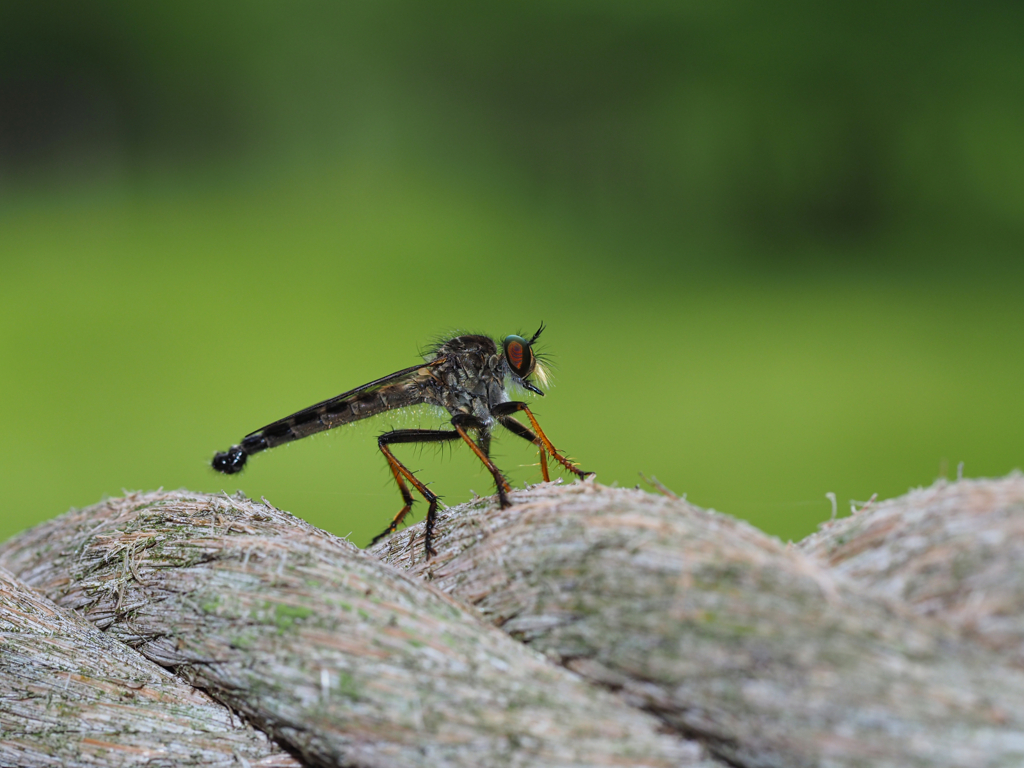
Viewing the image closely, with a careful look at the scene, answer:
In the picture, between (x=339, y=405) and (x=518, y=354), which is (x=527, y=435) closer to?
(x=518, y=354)

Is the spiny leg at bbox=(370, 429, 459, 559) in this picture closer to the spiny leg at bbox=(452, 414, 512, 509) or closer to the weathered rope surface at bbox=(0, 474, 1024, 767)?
the spiny leg at bbox=(452, 414, 512, 509)

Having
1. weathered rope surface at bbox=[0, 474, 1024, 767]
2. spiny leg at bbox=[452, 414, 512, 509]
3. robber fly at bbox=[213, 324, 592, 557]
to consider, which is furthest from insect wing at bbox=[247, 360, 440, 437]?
weathered rope surface at bbox=[0, 474, 1024, 767]

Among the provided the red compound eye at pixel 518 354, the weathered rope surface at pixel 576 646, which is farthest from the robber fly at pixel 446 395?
the weathered rope surface at pixel 576 646

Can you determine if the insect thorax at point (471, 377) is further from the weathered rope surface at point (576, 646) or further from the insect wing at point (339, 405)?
the weathered rope surface at point (576, 646)

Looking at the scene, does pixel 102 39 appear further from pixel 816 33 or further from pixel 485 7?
pixel 816 33

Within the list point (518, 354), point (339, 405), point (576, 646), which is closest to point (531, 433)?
point (518, 354)

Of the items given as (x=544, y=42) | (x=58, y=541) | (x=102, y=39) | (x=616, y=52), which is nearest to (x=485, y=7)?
(x=544, y=42)
